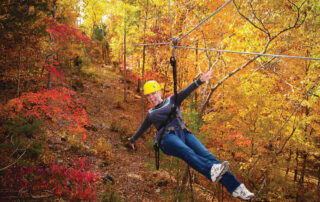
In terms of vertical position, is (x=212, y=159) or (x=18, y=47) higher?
(x=18, y=47)

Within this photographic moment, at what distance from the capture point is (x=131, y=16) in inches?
566

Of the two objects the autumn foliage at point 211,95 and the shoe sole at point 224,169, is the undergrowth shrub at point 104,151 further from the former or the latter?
the shoe sole at point 224,169

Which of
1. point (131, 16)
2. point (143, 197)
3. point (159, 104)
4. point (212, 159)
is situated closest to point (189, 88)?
point (159, 104)

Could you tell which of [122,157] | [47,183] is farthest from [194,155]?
[122,157]

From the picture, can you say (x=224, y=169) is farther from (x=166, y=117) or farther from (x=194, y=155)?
(x=166, y=117)

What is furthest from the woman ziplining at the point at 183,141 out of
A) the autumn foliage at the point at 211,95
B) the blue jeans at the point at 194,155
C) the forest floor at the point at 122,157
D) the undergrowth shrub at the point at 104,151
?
the undergrowth shrub at the point at 104,151

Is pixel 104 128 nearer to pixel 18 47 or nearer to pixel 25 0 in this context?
pixel 18 47

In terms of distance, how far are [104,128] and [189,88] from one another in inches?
435

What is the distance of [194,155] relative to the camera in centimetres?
261

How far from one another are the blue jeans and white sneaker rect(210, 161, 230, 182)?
2.6 inches

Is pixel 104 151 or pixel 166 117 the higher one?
pixel 166 117

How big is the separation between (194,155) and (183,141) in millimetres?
468

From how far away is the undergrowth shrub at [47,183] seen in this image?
4.71 m

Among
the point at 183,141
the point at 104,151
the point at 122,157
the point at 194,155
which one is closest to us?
the point at 194,155
